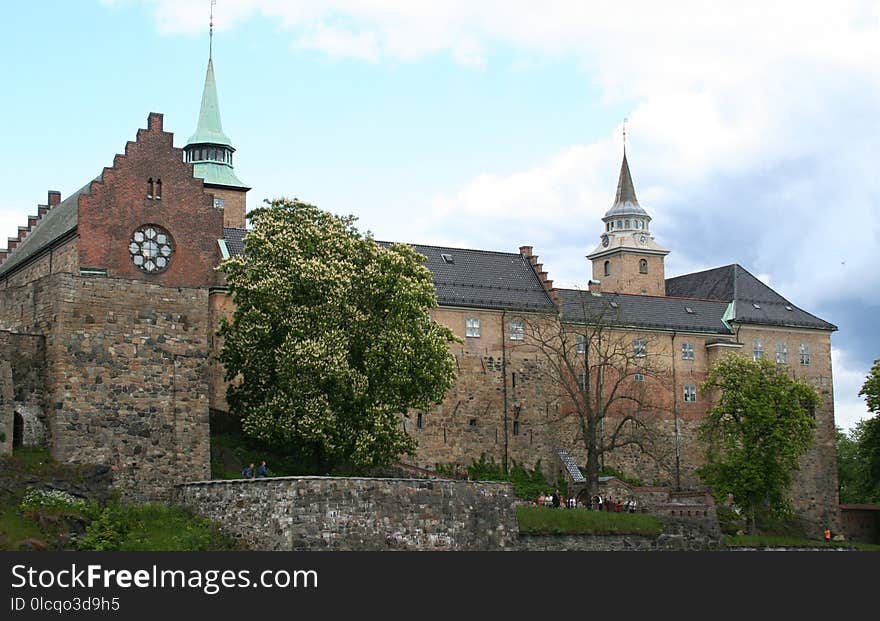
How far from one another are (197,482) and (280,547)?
407 centimetres

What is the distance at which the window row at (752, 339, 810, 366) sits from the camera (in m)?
87.2

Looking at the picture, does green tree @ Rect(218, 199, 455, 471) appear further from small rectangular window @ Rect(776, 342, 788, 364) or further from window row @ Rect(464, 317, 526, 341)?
small rectangular window @ Rect(776, 342, 788, 364)

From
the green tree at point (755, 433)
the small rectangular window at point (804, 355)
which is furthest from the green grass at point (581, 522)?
the small rectangular window at point (804, 355)

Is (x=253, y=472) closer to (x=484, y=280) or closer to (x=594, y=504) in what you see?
(x=594, y=504)

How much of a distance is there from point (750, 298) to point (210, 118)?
42160mm

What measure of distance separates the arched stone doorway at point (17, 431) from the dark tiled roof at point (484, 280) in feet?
111

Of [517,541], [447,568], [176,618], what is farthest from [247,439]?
[176,618]

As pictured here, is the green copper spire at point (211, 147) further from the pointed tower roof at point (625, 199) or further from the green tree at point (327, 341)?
the green tree at point (327, 341)

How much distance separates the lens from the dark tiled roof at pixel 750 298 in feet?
291

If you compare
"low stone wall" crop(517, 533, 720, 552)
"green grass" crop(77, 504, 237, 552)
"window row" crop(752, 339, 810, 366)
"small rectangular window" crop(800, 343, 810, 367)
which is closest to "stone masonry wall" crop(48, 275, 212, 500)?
"green grass" crop(77, 504, 237, 552)

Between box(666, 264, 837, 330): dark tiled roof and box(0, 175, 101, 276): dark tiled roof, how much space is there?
137ft

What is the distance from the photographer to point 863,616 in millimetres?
37656

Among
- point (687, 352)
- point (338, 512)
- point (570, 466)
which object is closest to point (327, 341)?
point (338, 512)

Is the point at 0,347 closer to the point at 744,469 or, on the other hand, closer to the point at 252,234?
the point at 252,234
